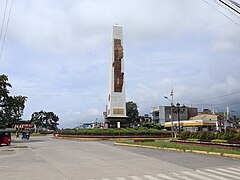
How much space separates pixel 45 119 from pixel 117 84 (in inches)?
3292

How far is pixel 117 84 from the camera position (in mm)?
51125

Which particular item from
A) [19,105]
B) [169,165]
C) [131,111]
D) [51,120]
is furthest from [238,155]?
[51,120]

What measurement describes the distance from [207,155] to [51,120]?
116 meters

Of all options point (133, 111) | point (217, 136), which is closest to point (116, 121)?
point (217, 136)

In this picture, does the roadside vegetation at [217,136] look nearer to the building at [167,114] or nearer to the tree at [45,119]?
the building at [167,114]

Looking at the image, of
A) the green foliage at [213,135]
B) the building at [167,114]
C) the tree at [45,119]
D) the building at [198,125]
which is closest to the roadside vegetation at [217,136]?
the green foliage at [213,135]

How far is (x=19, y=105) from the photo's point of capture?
144 ft

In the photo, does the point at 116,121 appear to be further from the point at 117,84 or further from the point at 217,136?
the point at 217,136

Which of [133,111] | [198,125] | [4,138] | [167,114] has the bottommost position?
[4,138]

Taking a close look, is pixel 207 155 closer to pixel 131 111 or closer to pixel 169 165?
pixel 169 165

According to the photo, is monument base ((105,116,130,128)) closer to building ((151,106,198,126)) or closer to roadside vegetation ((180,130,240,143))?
roadside vegetation ((180,130,240,143))

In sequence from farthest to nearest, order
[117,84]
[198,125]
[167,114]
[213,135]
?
1. [167,114]
2. [198,125]
3. [117,84]
4. [213,135]

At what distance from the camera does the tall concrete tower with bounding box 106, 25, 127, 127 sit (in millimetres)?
50531

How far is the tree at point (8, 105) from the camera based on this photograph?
41531mm
